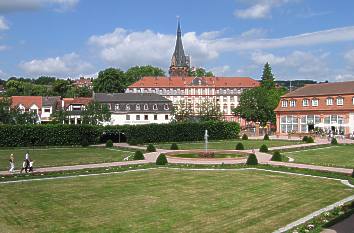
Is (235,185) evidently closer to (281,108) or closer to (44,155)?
(44,155)

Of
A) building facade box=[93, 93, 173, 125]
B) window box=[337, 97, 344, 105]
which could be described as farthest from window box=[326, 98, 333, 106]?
building facade box=[93, 93, 173, 125]

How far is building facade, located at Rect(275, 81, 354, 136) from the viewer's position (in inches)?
2665

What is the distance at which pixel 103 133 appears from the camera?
187ft

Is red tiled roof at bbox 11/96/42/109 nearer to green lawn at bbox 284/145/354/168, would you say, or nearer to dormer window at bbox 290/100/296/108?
dormer window at bbox 290/100/296/108

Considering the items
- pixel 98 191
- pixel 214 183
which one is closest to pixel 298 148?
pixel 214 183

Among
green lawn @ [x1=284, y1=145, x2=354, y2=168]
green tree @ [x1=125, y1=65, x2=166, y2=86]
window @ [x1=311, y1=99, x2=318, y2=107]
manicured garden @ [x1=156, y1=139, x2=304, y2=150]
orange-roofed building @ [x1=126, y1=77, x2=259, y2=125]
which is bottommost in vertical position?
green lawn @ [x1=284, y1=145, x2=354, y2=168]

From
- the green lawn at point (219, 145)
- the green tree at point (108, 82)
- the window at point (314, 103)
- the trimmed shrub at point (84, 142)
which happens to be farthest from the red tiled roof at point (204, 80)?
the trimmed shrub at point (84, 142)

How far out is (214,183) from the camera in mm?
23312

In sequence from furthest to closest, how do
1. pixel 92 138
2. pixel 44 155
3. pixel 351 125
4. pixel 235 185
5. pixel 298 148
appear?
pixel 351 125
pixel 92 138
pixel 298 148
pixel 44 155
pixel 235 185

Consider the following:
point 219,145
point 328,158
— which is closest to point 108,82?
point 219,145

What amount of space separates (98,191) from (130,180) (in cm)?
379

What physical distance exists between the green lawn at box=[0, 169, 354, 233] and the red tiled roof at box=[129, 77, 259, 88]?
97.2 m

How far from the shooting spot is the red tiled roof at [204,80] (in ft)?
403

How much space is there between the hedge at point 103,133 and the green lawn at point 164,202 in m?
26.3
